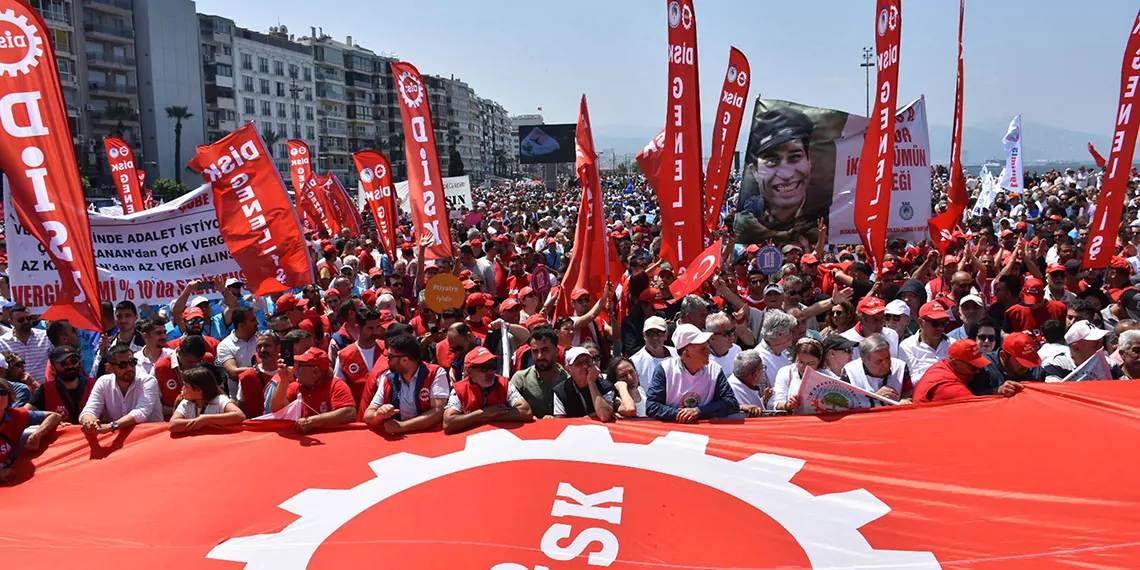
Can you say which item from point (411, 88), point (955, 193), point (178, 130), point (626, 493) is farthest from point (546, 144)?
point (626, 493)

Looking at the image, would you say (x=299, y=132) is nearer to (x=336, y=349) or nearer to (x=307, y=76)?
(x=307, y=76)

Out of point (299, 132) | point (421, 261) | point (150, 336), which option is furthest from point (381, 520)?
point (299, 132)

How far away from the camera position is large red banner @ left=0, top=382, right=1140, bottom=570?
158 inches

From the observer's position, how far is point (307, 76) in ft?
310

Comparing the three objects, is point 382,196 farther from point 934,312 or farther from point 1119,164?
point 1119,164

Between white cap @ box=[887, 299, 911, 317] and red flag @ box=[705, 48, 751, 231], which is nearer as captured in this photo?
white cap @ box=[887, 299, 911, 317]

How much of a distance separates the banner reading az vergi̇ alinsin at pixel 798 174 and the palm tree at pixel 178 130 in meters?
66.5

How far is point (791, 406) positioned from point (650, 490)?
141cm

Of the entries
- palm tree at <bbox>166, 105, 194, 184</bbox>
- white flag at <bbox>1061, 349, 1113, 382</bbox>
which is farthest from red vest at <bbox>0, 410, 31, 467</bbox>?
palm tree at <bbox>166, 105, 194, 184</bbox>

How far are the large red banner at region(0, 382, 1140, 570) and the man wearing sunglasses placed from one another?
111cm

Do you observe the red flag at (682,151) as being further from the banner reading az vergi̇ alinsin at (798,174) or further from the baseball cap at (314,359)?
the banner reading az vergi̇ alinsin at (798,174)

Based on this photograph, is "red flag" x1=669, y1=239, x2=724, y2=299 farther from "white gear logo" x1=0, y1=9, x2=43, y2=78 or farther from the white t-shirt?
"white gear logo" x1=0, y1=9, x2=43, y2=78

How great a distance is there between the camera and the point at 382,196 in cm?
1388

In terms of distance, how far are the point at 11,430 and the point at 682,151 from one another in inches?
239
